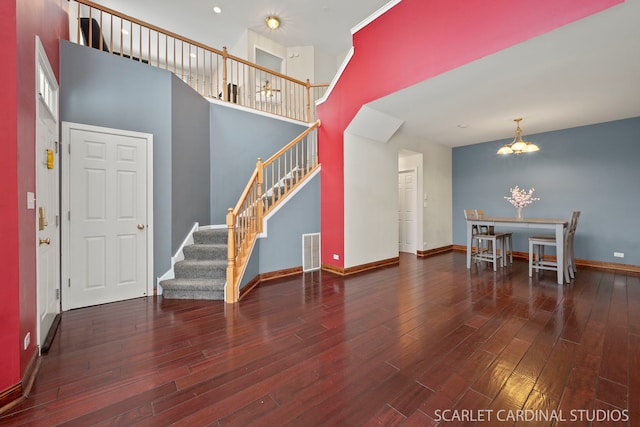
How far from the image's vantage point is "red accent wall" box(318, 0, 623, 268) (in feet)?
7.69

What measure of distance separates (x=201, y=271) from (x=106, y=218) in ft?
4.30

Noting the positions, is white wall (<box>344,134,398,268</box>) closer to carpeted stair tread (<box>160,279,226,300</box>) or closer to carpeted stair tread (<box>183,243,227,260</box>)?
carpeted stair tread (<box>183,243,227,260</box>)

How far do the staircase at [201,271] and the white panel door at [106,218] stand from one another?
416mm

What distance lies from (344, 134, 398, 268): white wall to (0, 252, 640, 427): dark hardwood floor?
4.60 feet

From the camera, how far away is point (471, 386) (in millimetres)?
1735

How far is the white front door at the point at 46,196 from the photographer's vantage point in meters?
2.14

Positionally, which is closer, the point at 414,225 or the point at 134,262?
the point at 134,262

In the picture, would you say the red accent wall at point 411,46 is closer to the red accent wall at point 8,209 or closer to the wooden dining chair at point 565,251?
the wooden dining chair at point 565,251

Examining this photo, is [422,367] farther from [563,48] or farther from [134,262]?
[134,262]

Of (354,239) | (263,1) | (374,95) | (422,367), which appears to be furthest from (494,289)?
(263,1)

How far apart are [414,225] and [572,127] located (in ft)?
12.0

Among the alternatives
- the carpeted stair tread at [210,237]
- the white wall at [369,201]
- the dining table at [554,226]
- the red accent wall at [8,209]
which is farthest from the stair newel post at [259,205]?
the dining table at [554,226]

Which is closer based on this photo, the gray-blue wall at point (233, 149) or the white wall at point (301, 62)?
the gray-blue wall at point (233, 149)

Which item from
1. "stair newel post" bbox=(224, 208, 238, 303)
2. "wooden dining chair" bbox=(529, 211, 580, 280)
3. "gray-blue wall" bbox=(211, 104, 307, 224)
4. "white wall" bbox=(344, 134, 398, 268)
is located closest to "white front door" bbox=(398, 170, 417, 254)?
"white wall" bbox=(344, 134, 398, 268)
